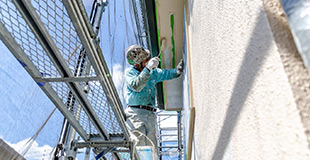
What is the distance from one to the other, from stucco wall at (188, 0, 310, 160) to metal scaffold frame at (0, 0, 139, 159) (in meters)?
1.01

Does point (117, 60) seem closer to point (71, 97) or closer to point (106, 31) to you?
point (106, 31)

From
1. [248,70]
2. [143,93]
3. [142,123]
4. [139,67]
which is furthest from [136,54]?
[248,70]

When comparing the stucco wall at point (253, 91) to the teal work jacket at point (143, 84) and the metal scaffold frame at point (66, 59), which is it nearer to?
the metal scaffold frame at point (66, 59)

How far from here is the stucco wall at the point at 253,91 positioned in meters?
0.36

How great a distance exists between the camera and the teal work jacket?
3.18m

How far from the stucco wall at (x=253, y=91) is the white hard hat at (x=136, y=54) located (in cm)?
279

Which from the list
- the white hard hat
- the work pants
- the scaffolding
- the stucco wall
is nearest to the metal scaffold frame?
the scaffolding

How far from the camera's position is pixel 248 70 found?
521 millimetres

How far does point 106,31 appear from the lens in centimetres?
442

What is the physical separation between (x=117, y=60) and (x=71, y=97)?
2778mm

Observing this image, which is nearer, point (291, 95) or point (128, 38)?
point (291, 95)

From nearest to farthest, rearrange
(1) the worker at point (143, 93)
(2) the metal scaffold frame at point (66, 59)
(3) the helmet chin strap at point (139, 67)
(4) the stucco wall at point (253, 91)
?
(4) the stucco wall at point (253, 91) < (2) the metal scaffold frame at point (66, 59) < (1) the worker at point (143, 93) < (3) the helmet chin strap at point (139, 67)

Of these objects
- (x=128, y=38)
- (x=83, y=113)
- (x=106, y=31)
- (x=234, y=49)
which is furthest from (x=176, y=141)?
(x=234, y=49)

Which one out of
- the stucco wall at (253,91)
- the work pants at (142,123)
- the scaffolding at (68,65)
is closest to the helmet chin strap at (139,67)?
the work pants at (142,123)
